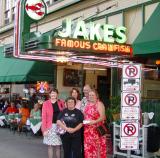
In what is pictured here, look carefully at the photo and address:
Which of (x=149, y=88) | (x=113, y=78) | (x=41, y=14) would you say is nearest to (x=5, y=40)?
(x=41, y=14)

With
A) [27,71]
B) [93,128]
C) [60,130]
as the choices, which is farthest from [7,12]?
[93,128]

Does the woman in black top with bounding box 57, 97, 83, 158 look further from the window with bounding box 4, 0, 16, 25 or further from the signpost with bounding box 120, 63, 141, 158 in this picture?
the window with bounding box 4, 0, 16, 25

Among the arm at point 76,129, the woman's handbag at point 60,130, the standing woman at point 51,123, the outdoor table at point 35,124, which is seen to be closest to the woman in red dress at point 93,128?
the arm at point 76,129

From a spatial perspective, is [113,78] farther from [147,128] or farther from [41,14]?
[147,128]

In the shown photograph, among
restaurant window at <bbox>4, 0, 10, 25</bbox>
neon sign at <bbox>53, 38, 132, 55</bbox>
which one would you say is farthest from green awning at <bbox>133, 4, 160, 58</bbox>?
restaurant window at <bbox>4, 0, 10, 25</bbox>

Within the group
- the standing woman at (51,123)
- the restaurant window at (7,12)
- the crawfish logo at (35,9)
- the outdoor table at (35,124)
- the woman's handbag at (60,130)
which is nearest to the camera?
the woman's handbag at (60,130)

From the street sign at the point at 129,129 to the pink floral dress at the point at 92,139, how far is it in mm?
1447

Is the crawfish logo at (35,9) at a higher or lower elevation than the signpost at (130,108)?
higher

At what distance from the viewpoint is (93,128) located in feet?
33.9

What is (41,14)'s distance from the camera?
18.1 meters

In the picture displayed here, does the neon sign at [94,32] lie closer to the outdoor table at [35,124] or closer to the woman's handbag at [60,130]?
the woman's handbag at [60,130]

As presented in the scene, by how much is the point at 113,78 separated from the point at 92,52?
11.6 ft

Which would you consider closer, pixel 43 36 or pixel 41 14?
pixel 43 36

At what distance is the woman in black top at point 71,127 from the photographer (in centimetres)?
1030
